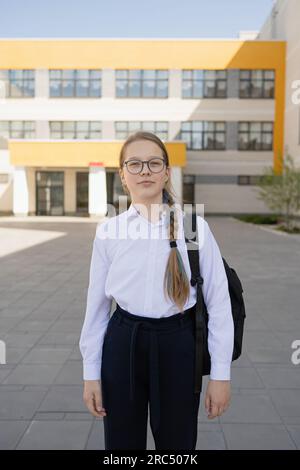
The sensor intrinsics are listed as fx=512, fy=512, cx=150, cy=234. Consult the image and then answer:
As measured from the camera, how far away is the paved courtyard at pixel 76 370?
11.8 feet

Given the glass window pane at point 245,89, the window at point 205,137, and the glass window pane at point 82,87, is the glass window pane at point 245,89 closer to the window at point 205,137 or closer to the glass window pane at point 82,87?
the window at point 205,137

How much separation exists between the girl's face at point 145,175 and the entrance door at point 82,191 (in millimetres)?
36249

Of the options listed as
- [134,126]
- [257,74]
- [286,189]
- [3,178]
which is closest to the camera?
[286,189]

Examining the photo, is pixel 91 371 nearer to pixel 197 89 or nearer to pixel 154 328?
pixel 154 328

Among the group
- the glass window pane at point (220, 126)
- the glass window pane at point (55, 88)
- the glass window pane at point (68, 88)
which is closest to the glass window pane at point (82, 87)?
the glass window pane at point (68, 88)

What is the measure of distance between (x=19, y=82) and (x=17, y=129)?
3362mm

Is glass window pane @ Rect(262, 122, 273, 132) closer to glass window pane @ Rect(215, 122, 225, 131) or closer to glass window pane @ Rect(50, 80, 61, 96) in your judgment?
glass window pane @ Rect(215, 122, 225, 131)

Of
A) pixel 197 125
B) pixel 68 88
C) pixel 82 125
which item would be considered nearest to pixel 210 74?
pixel 197 125

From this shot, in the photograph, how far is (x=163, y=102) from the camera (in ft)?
121

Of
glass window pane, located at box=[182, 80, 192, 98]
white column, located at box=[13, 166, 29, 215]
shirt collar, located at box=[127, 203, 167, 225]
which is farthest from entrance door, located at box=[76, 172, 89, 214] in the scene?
shirt collar, located at box=[127, 203, 167, 225]

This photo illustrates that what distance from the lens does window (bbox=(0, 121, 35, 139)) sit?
1470 inches

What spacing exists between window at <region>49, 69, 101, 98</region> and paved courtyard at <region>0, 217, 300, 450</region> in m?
27.8

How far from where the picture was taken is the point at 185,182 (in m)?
37.6

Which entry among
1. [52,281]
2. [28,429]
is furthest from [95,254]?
[52,281]
